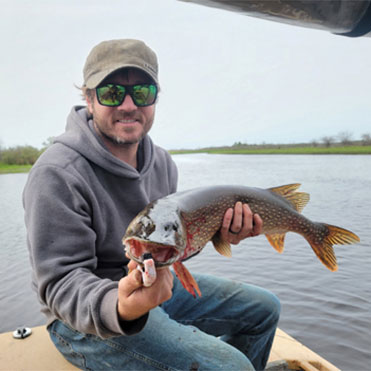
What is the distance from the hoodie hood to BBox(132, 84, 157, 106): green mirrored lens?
0.38 m

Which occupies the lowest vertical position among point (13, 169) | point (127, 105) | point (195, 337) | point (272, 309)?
point (13, 169)

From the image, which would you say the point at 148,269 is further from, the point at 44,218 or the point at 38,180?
the point at 38,180

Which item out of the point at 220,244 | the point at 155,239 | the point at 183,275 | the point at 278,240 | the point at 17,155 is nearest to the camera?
the point at 155,239

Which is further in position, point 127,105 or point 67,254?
point 127,105

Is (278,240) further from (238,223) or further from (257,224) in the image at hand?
(238,223)

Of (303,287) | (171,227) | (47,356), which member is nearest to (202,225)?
(171,227)

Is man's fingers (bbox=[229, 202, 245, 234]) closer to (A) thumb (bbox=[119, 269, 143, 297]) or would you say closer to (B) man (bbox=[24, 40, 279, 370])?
(B) man (bbox=[24, 40, 279, 370])

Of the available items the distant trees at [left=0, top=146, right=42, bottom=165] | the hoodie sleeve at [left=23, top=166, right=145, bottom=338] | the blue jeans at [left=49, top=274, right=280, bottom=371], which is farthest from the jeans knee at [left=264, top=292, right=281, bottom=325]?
the distant trees at [left=0, top=146, right=42, bottom=165]

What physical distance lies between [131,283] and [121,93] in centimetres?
143

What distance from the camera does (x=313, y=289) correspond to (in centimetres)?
596

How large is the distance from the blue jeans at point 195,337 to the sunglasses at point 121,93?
1358 millimetres

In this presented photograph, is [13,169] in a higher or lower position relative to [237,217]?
lower

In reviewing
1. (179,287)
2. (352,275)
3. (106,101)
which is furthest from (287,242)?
(106,101)

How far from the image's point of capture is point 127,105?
Result: 247cm
